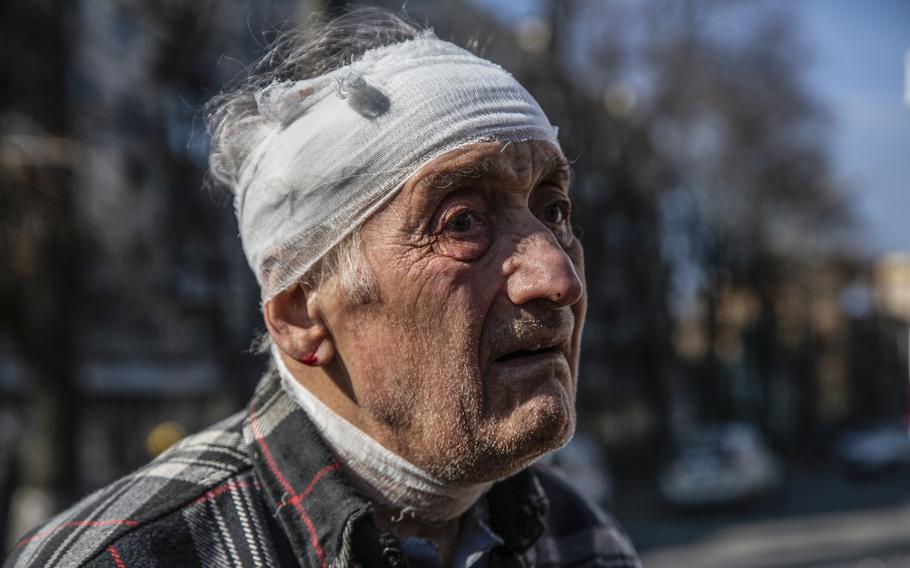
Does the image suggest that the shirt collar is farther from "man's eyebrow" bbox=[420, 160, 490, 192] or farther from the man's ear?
"man's eyebrow" bbox=[420, 160, 490, 192]

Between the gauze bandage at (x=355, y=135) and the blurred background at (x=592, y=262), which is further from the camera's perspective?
the blurred background at (x=592, y=262)

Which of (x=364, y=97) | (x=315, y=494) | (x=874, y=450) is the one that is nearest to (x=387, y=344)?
(x=315, y=494)

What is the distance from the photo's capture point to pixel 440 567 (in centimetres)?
178

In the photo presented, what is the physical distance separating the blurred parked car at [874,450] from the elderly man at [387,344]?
34.1 m

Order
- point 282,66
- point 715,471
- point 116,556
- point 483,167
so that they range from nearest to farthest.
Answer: point 116,556 → point 483,167 → point 282,66 → point 715,471

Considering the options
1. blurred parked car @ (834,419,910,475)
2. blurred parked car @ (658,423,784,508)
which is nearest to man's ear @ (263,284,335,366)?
blurred parked car @ (658,423,784,508)

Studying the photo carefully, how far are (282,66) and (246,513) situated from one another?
2.87 feet

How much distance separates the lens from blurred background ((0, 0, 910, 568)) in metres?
9.96

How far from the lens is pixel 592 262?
18.5 metres

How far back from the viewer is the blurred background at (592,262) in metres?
9.96

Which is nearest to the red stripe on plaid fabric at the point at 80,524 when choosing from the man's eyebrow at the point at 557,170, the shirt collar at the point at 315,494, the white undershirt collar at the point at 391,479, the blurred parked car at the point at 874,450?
the shirt collar at the point at 315,494

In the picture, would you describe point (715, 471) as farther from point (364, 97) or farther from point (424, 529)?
point (364, 97)

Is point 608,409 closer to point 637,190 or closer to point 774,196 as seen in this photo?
point 774,196

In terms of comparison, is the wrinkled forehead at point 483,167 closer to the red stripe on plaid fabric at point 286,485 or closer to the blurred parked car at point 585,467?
the red stripe on plaid fabric at point 286,485
